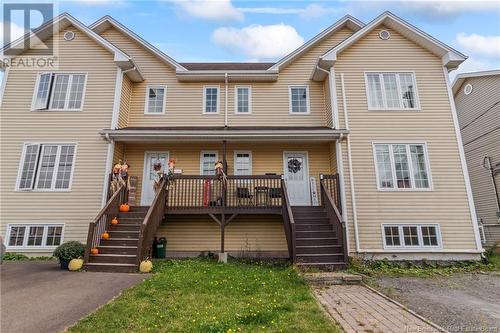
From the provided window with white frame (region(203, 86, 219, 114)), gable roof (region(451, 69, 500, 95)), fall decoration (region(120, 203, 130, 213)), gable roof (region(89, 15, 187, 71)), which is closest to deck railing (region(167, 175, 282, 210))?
fall decoration (region(120, 203, 130, 213))

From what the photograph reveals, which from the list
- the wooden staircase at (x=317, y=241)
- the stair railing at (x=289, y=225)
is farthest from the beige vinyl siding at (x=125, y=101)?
the wooden staircase at (x=317, y=241)

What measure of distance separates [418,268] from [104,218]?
10.4 m

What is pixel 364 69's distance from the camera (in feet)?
35.7

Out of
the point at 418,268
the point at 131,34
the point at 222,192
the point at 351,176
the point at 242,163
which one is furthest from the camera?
the point at 131,34

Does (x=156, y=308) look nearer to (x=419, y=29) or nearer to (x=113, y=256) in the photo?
(x=113, y=256)

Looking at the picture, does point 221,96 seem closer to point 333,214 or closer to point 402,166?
point 333,214

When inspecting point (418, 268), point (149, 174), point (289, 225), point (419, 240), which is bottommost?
point (418, 268)

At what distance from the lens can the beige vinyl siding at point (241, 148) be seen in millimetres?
11070

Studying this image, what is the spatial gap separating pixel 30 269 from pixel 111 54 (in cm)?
866

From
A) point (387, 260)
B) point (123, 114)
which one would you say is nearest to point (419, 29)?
point (387, 260)

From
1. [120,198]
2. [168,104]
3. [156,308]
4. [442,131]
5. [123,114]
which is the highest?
[168,104]

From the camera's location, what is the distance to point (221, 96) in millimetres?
12328

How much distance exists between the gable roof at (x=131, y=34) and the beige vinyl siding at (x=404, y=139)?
7.45m

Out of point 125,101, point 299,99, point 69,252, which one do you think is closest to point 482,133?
point 299,99
